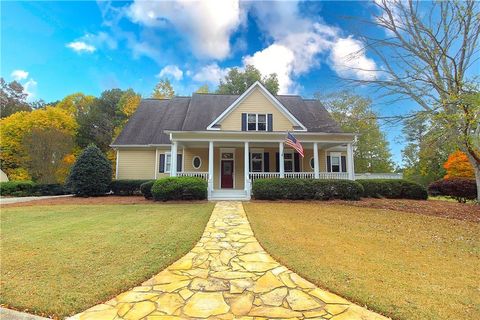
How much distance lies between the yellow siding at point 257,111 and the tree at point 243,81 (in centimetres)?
1601

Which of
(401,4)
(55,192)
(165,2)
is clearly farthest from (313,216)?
(55,192)

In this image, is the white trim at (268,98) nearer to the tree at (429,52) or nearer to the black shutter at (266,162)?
the black shutter at (266,162)

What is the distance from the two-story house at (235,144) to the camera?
15.0 meters

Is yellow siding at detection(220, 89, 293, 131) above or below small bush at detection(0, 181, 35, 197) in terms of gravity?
above

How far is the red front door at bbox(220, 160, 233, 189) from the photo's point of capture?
17.5 m

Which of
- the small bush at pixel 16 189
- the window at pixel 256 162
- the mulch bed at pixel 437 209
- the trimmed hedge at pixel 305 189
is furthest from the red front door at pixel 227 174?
the small bush at pixel 16 189

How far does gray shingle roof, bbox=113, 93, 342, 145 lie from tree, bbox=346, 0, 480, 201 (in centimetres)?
617

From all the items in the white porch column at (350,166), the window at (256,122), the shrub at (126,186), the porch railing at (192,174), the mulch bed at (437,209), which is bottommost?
the mulch bed at (437,209)

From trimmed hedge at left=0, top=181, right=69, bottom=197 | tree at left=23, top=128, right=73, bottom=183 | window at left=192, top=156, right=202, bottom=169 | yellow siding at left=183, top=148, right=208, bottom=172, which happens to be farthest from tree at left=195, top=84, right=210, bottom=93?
trimmed hedge at left=0, top=181, right=69, bottom=197

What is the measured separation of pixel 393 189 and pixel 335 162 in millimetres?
5199

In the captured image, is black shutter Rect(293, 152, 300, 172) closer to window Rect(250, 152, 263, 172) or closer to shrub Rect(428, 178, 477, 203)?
window Rect(250, 152, 263, 172)

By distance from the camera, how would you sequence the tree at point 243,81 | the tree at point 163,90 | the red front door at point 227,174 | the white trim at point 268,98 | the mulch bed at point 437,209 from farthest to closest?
1. the tree at point 243,81
2. the tree at point 163,90
3. the red front door at point 227,174
4. the white trim at point 268,98
5. the mulch bed at point 437,209

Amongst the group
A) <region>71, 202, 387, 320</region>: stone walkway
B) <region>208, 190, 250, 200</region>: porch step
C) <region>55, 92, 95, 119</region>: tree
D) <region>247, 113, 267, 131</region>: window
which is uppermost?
<region>55, 92, 95, 119</region>: tree

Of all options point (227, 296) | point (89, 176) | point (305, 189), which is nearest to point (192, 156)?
point (89, 176)
